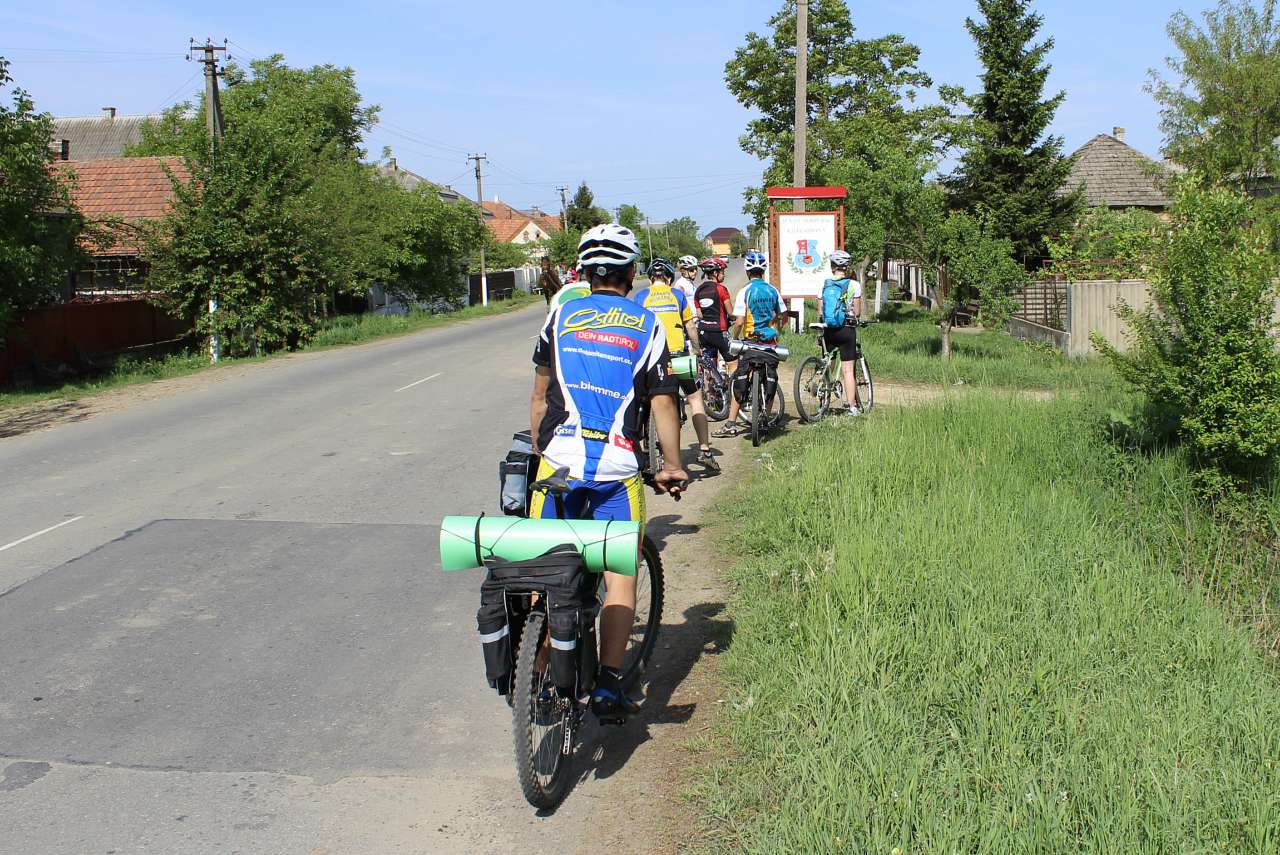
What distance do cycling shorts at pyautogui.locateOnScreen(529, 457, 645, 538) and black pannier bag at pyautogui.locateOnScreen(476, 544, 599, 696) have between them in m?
0.40

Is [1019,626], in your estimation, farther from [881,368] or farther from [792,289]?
[792,289]

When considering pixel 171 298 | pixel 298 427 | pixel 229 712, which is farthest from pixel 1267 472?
pixel 171 298

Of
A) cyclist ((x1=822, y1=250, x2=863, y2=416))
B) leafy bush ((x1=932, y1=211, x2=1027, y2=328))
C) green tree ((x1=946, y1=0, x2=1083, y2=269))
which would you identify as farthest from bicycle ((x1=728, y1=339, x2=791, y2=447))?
green tree ((x1=946, y1=0, x2=1083, y2=269))

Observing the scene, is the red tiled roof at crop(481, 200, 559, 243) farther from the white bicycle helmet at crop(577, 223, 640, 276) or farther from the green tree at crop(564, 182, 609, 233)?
the white bicycle helmet at crop(577, 223, 640, 276)

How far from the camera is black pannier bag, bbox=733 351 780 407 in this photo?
10.8 m

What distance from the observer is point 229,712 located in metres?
4.79

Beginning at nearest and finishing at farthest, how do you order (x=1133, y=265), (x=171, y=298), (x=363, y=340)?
(x=1133, y=265)
(x=171, y=298)
(x=363, y=340)

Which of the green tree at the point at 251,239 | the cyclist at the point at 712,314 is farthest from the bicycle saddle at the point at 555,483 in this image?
the green tree at the point at 251,239

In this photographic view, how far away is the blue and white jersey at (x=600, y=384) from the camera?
419cm

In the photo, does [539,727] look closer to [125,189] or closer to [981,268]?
[981,268]

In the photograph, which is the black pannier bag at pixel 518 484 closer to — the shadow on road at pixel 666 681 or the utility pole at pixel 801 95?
the shadow on road at pixel 666 681

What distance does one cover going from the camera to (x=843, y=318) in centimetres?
1139

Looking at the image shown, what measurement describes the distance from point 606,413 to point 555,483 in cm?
33

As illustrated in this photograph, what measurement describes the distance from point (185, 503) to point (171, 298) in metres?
17.0
